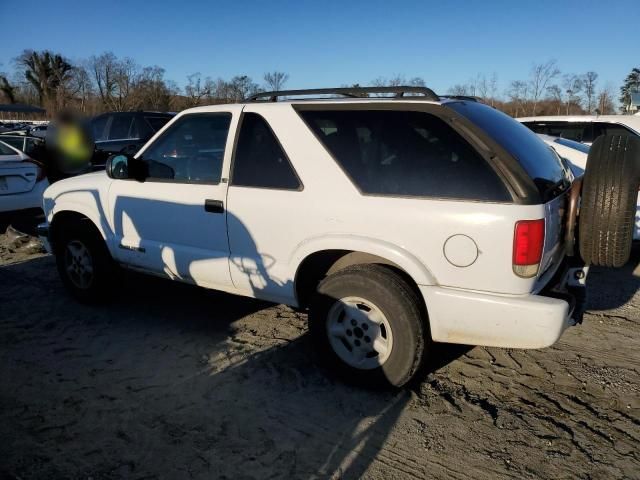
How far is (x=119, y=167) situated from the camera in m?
4.06

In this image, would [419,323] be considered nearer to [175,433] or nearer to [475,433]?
[475,433]

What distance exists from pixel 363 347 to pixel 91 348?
2234 millimetres

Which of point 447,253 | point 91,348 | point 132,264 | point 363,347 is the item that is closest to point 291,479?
point 363,347

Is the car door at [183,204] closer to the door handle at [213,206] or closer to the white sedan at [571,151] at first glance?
the door handle at [213,206]

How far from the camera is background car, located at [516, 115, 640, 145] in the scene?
6.93m

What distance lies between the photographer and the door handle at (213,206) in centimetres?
359

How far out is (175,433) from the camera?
285 cm

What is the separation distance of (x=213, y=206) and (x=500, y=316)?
2115mm

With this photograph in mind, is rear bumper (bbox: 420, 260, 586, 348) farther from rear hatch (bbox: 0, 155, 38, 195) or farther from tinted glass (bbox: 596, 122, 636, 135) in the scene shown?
rear hatch (bbox: 0, 155, 38, 195)

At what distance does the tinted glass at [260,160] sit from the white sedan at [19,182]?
5.35 metres

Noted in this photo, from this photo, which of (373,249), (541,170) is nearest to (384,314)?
(373,249)

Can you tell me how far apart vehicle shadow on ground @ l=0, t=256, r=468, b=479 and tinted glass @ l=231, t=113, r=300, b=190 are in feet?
4.39

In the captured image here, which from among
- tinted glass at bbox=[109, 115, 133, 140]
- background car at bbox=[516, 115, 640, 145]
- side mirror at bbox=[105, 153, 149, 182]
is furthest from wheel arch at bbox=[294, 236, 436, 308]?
tinted glass at bbox=[109, 115, 133, 140]

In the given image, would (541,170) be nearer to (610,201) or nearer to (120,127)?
(610,201)
